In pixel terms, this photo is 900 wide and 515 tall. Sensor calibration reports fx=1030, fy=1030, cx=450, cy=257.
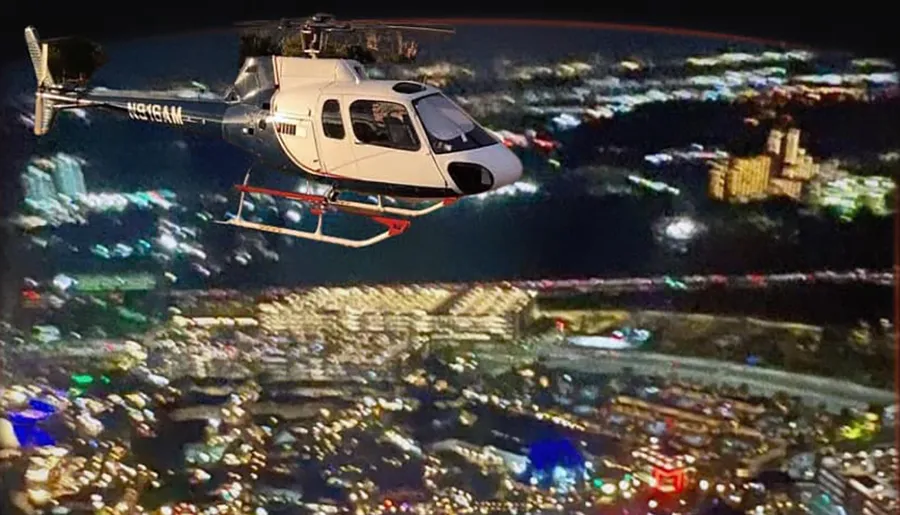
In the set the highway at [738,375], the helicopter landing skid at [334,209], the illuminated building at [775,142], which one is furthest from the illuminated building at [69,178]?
the illuminated building at [775,142]

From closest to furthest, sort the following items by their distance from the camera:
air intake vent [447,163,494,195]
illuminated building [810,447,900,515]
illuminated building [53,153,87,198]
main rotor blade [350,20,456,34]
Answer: air intake vent [447,163,494,195], main rotor blade [350,20,456,34], illuminated building [810,447,900,515], illuminated building [53,153,87,198]

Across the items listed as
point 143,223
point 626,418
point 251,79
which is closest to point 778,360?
point 626,418

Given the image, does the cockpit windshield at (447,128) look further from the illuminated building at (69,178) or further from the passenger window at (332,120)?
the illuminated building at (69,178)

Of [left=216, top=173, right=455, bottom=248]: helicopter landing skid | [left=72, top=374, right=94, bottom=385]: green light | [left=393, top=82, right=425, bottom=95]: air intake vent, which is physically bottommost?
[left=72, top=374, right=94, bottom=385]: green light

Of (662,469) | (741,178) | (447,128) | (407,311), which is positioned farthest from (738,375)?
(447,128)

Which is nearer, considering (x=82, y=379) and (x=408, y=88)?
(x=408, y=88)

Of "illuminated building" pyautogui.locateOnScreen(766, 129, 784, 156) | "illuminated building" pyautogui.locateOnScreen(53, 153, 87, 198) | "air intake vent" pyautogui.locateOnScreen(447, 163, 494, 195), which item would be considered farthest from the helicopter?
"illuminated building" pyautogui.locateOnScreen(766, 129, 784, 156)

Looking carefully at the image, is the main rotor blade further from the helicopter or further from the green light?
the green light

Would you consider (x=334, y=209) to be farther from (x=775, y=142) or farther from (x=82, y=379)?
(x=775, y=142)
